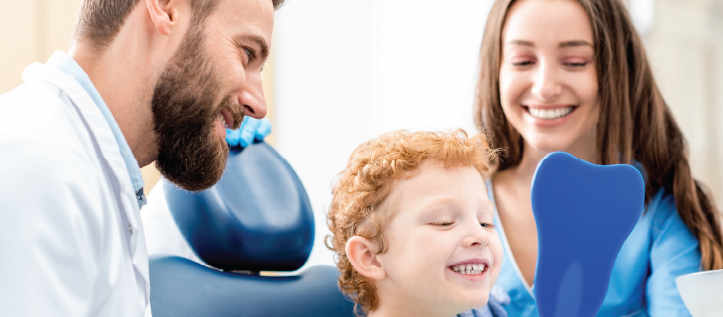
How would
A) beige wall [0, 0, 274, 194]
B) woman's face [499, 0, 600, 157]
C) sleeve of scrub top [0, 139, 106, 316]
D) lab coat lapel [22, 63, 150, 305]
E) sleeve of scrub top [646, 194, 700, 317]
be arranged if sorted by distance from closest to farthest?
sleeve of scrub top [0, 139, 106, 316]
lab coat lapel [22, 63, 150, 305]
sleeve of scrub top [646, 194, 700, 317]
woman's face [499, 0, 600, 157]
beige wall [0, 0, 274, 194]

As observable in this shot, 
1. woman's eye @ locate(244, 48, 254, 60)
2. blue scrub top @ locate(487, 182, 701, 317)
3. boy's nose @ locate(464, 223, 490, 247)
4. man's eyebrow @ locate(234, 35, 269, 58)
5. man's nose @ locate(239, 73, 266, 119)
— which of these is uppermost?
man's eyebrow @ locate(234, 35, 269, 58)

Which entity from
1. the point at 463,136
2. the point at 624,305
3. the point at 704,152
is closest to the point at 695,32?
the point at 704,152

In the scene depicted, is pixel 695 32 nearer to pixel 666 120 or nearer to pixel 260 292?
pixel 666 120

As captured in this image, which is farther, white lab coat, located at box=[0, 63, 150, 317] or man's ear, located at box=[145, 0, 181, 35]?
man's ear, located at box=[145, 0, 181, 35]

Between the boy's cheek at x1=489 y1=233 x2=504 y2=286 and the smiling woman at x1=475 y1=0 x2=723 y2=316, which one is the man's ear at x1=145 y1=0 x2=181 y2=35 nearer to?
the boy's cheek at x1=489 y1=233 x2=504 y2=286

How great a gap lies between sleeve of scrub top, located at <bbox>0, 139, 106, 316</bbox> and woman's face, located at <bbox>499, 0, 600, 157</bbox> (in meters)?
0.92

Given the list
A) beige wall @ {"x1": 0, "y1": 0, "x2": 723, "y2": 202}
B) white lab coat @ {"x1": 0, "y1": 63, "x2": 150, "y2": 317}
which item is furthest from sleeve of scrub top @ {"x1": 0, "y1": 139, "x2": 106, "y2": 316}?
beige wall @ {"x1": 0, "y1": 0, "x2": 723, "y2": 202}

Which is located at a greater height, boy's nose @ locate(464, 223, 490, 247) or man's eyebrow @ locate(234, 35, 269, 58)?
man's eyebrow @ locate(234, 35, 269, 58)

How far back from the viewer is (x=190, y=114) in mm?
915

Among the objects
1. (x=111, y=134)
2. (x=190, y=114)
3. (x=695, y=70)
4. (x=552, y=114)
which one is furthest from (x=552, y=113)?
(x=695, y=70)

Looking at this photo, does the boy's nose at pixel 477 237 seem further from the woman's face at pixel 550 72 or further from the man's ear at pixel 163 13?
the man's ear at pixel 163 13

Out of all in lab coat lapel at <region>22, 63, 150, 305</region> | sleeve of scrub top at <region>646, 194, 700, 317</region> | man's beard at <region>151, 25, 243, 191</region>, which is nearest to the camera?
lab coat lapel at <region>22, 63, 150, 305</region>

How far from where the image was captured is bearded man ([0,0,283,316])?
65cm

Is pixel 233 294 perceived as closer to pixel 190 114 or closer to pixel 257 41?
pixel 190 114
